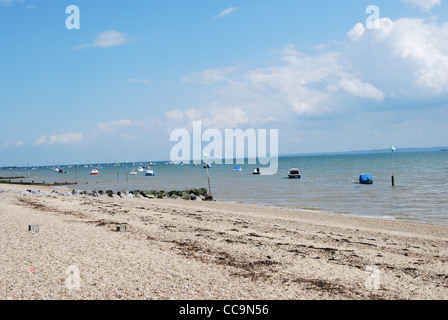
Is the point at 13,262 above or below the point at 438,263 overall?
above

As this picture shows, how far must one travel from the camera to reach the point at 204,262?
9211 millimetres

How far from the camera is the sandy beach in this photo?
7090mm

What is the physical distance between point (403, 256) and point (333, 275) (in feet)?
14.0

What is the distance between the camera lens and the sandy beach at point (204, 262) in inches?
279

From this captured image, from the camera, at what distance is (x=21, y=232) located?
37.8 ft

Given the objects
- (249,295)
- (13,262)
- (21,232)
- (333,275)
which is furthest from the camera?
(21,232)
